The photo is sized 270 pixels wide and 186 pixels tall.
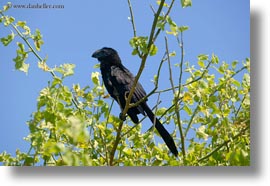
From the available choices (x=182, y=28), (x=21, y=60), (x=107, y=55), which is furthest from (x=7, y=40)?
(x=107, y=55)

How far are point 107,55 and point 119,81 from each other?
0.71 ft

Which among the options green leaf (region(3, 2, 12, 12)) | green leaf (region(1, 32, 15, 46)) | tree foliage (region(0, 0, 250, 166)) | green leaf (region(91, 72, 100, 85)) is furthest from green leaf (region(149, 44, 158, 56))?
green leaf (region(3, 2, 12, 12))

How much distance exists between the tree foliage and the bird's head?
38cm

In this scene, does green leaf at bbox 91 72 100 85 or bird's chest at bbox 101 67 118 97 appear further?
bird's chest at bbox 101 67 118 97

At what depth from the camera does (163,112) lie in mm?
2352

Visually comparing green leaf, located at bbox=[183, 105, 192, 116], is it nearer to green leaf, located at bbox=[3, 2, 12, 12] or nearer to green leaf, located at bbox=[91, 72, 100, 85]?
green leaf, located at bbox=[91, 72, 100, 85]

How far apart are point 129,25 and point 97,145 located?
66 centimetres

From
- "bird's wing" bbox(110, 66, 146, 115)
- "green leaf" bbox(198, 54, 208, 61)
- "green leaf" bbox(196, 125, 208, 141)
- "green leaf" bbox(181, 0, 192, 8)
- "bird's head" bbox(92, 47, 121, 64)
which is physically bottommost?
"green leaf" bbox(196, 125, 208, 141)

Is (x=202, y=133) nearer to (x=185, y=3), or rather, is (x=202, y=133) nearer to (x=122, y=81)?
(x=185, y=3)

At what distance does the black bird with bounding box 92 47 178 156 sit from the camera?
2.67 meters

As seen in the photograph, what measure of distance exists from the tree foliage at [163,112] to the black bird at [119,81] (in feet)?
0.74

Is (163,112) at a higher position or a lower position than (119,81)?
lower

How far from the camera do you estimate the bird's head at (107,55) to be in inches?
105

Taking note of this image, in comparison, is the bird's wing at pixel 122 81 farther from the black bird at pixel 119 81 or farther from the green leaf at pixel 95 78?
the green leaf at pixel 95 78
